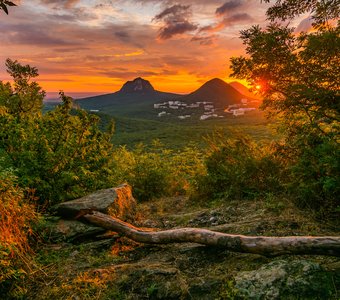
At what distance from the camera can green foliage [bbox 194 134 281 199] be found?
9.27 m

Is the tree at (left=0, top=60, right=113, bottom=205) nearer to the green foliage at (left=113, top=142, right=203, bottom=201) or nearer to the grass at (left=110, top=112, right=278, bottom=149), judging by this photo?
the green foliage at (left=113, top=142, right=203, bottom=201)

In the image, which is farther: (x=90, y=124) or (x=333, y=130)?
(x=90, y=124)

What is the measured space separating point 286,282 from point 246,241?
3.51ft

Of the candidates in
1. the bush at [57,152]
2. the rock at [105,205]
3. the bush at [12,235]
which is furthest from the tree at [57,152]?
the bush at [12,235]

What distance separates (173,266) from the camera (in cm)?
529

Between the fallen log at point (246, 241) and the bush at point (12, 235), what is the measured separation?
1.89 metres

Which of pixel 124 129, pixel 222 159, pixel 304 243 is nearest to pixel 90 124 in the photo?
pixel 222 159

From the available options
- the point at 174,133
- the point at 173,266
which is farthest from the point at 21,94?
the point at 174,133

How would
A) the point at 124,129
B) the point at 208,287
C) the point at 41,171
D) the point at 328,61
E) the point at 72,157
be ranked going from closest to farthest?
the point at 208,287
the point at 328,61
the point at 41,171
the point at 72,157
the point at 124,129

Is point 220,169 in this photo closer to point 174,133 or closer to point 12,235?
point 12,235

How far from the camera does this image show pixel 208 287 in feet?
14.5

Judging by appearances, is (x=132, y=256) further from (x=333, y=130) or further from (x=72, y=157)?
(x=333, y=130)

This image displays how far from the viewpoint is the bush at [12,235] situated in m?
4.84

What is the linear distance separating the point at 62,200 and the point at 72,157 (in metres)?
1.42
